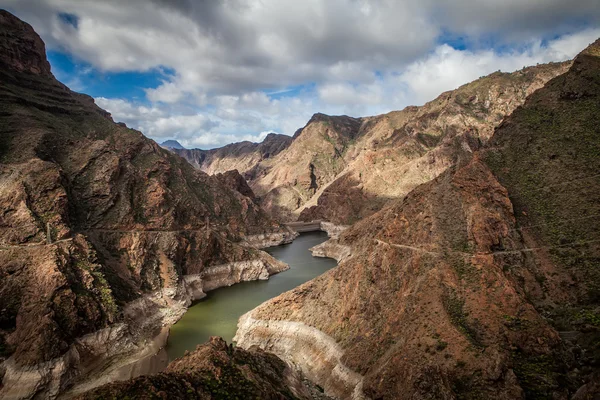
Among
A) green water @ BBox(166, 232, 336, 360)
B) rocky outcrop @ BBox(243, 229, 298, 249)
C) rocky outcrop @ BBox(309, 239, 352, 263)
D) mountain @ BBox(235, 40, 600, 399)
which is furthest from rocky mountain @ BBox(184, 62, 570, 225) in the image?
mountain @ BBox(235, 40, 600, 399)

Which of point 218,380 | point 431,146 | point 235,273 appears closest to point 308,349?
point 218,380

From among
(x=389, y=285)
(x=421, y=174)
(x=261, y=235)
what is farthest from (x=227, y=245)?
(x=421, y=174)

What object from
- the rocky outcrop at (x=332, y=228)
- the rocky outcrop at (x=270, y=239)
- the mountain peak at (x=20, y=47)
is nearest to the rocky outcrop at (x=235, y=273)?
the rocky outcrop at (x=270, y=239)

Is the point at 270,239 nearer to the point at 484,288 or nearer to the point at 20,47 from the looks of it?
the point at 20,47

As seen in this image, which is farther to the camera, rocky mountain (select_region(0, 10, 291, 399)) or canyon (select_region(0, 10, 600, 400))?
rocky mountain (select_region(0, 10, 291, 399))

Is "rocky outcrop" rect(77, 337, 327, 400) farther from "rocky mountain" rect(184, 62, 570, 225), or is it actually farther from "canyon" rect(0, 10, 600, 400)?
"rocky mountain" rect(184, 62, 570, 225)

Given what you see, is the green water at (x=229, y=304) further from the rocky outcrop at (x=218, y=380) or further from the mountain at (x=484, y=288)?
the rocky outcrop at (x=218, y=380)
